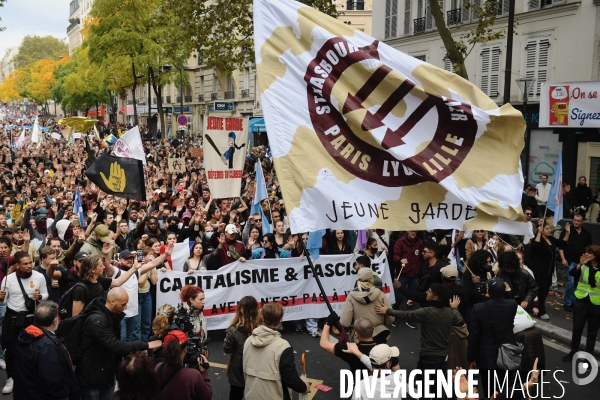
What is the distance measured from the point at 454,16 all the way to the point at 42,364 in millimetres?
21681

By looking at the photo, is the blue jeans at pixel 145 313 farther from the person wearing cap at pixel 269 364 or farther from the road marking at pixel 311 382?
the person wearing cap at pixel 269 364

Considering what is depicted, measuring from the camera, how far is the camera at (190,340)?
5.03m

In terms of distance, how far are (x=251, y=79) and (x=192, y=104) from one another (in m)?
12.6

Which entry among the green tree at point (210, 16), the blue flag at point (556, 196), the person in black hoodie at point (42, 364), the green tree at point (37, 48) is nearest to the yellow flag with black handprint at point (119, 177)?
the person in black hoodie at point (42, 364)

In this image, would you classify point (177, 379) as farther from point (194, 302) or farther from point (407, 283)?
point (407, 283)

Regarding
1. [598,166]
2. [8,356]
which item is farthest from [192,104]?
[8,356]

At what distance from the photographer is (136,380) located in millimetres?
4039

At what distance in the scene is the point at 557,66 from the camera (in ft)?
64.5

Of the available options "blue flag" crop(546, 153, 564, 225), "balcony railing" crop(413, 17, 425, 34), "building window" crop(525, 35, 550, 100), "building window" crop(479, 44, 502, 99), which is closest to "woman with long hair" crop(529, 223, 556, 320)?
"blue flag" crop(546, 153, 564, 225)

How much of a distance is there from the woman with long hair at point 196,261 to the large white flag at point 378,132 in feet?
14.6

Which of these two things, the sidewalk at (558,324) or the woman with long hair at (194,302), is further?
the sidewalk at (558,324)

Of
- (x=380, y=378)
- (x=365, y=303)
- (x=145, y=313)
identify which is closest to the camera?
(x=380, y=378)

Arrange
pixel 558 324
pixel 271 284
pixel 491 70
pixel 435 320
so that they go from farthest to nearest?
pixel 491 70 < pixel 558 324 < pixel 271 284 < pixel 435 320

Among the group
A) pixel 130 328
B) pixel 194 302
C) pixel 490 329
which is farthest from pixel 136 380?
pixel 130 328
